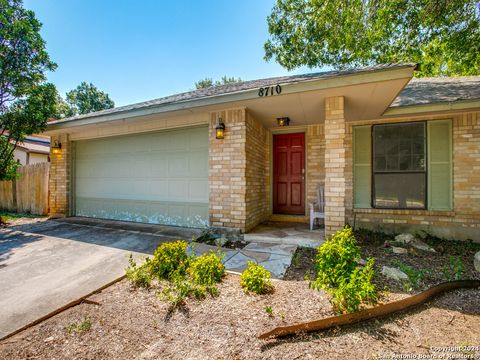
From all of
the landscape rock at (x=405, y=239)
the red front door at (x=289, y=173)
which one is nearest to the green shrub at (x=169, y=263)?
the red front door at (x=289, y=173)

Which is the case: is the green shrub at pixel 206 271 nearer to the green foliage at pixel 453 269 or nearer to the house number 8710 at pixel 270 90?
the house number 8710 at pixel 270 90

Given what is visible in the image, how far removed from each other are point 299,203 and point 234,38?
21.4ft

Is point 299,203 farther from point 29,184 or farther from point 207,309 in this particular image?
point 29,184

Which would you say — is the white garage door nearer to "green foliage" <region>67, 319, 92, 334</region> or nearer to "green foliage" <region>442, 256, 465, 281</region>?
"green foliage" <region>67, 319, 92, 334</region>

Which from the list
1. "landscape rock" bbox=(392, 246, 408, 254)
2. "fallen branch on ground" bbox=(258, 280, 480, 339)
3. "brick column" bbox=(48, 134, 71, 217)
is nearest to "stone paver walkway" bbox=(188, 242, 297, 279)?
"fallen branch on ground" bbox=(258, 280, 480, 339)

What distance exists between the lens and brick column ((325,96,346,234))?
11.9 ft

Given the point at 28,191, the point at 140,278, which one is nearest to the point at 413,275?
the point at 140,278

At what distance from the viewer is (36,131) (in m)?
5.83

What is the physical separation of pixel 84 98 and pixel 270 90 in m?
32.3

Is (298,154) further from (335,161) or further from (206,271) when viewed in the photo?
(206,271)

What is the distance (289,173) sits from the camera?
229 inches

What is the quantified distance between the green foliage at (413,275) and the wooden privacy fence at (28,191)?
30.5 ft

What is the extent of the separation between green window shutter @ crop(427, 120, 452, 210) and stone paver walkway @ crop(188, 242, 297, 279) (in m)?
3.20

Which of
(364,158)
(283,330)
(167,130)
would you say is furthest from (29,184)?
(364,158)
